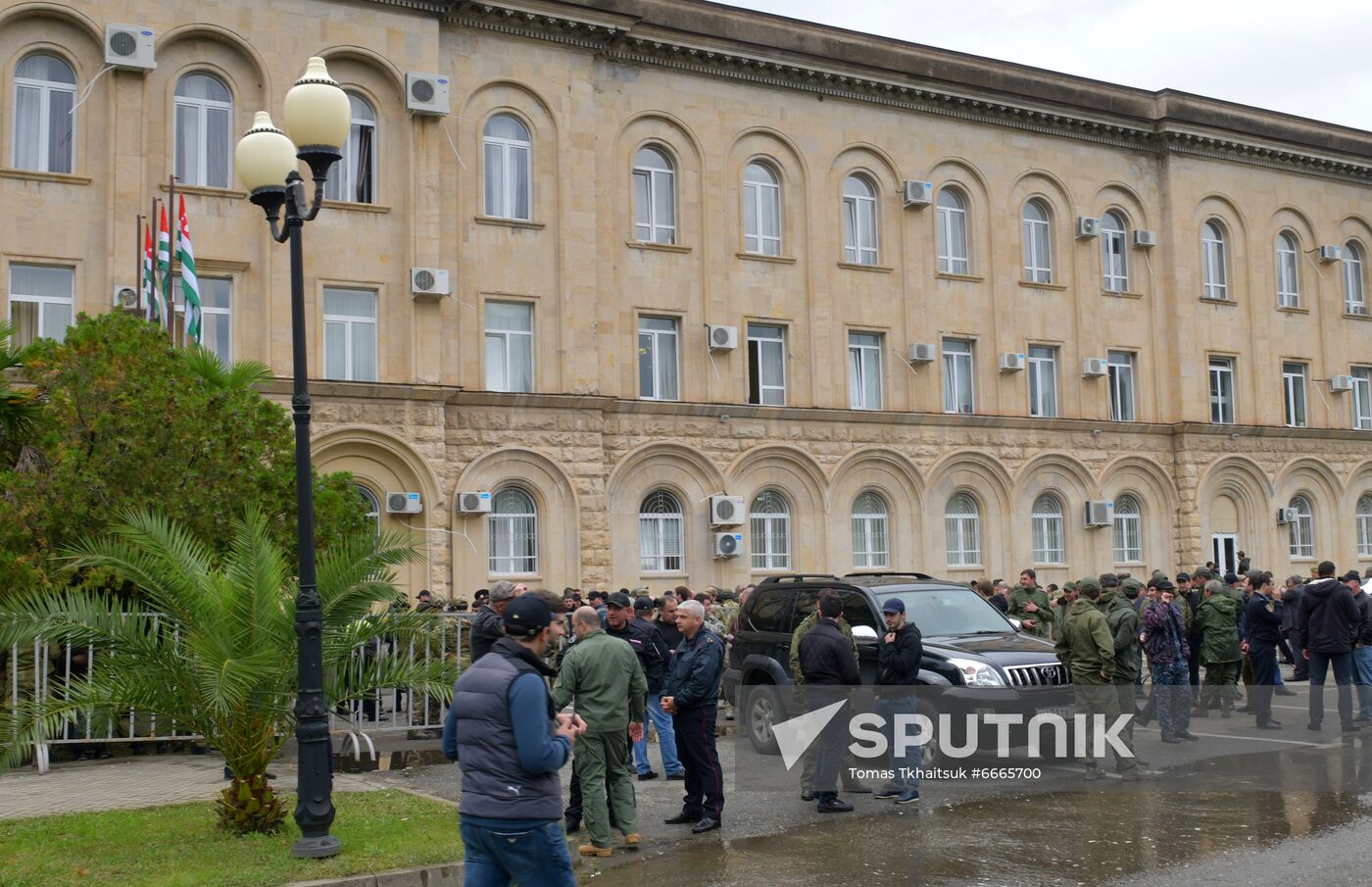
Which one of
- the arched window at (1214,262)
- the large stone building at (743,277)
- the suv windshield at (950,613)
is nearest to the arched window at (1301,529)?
the large stone building at (743,277)

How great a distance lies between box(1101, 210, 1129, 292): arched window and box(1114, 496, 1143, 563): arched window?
18.7ft

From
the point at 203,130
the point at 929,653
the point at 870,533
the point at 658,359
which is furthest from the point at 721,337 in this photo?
the point at 929,653

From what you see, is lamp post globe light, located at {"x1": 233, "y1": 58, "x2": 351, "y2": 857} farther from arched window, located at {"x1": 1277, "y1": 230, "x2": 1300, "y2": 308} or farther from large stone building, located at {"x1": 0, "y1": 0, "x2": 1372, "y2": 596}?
arched window, located at {"x1": 1277, "y1": 230, "x2": 1300, "y2": 308}

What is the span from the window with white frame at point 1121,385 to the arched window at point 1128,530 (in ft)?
7.31

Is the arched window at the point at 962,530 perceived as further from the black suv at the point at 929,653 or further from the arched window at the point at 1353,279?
the black suv at the point at 929,653

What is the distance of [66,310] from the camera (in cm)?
2425

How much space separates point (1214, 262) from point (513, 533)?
72.0 ft

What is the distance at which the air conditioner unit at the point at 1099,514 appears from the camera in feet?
113

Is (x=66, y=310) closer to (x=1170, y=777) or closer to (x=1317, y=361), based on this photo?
(x=1170, y=777)

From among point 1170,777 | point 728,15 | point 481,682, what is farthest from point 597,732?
point 728,15

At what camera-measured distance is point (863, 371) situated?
32.2 m

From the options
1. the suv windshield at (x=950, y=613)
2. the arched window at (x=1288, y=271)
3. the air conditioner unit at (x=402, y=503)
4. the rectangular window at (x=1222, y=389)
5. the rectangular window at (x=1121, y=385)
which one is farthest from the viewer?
the arched window at (x=1288, y=271)

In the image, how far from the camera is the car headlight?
13.5 meters

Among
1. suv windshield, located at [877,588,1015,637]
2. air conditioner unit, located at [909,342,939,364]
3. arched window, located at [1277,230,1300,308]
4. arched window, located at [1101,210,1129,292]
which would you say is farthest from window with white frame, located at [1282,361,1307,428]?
suv windshield, located at [877,588,1015,637]
